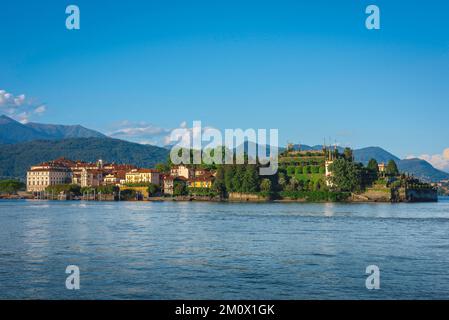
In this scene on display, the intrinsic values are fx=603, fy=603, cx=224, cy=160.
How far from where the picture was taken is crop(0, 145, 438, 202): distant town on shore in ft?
369

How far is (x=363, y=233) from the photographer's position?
3825 cm

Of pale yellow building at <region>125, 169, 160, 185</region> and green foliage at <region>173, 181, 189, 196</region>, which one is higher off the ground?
pale yellow building at <region>125, 169, 160, 185</region>

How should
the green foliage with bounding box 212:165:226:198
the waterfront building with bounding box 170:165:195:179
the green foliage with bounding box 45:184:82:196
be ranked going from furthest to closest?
1. the waterfront building with bounding box 170:165:195:179
2. the green foliage with bounding box 45:184:82:196
3. the green foliage with bounding box 212:165:226:198

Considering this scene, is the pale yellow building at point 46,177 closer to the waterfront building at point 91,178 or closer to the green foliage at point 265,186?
the waterfront building at point 91,178

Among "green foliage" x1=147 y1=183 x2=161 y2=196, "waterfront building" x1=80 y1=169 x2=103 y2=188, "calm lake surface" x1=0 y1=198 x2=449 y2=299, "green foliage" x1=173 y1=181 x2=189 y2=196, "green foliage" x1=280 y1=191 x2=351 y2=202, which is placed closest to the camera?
"calm lake surface" x1=0 y1=198 x2=449 y2=299

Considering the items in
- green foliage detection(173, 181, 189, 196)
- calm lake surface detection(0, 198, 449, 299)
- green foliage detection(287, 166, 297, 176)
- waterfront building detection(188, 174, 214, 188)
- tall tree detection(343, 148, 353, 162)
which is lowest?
calm lake surface detection(0, 198, 449, 299)

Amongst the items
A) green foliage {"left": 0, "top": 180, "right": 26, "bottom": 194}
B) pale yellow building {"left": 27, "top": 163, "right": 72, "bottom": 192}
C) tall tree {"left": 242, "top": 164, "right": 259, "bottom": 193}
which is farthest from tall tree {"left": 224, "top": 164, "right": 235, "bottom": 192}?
green foliage {"left": 0, "top": 180, "right": 26, "bottom": 194}

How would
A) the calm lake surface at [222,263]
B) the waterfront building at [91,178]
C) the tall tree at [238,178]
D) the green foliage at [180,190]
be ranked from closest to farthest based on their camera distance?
1. the calm lake surface at [222,263]
2. the tall tree at [238,178]
3. the green foliage at [180,190]
4. the waterfront building at [91,178]

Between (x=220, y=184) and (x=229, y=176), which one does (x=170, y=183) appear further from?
(x=229, y=176)

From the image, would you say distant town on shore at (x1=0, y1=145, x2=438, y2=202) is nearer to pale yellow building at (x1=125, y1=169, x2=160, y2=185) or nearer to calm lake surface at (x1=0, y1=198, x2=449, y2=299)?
pale yellow building at (x1=125, y1=169, x2=160, y2=185)

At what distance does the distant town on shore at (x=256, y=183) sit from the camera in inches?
4429

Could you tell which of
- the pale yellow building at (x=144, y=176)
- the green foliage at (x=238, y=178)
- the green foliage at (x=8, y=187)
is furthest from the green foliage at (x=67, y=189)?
the green foliage at (x=238, y=178)

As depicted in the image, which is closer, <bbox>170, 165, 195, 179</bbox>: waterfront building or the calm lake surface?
the calm lake surface
